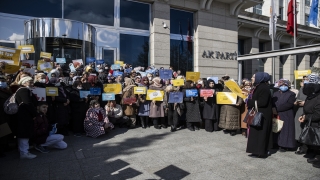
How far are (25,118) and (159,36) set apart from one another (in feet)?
34.4

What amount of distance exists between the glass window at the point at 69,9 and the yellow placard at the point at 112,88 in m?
7.16

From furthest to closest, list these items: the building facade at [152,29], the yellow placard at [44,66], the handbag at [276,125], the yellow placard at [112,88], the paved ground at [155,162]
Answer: the building facade at [152,29]
the yellow placard at [44,66]
the yellow placard at [112,88]
the handbag at [276,125]
the paved ground at [155,162]

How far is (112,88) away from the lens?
752cm

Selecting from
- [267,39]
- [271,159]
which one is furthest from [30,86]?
[267,39]

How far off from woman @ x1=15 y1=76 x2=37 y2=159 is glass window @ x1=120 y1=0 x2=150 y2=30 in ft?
32.7

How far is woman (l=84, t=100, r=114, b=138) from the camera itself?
665 cm

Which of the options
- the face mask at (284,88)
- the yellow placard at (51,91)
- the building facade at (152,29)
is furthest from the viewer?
the building facade at (152,29)

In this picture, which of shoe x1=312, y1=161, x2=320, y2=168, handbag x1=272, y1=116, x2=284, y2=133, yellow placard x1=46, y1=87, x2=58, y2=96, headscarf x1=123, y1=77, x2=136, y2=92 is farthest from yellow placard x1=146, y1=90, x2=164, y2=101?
shoe x1=312, y1=161, x2=320, y2=168

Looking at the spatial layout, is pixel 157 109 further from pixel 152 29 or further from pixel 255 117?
pixel 152 29

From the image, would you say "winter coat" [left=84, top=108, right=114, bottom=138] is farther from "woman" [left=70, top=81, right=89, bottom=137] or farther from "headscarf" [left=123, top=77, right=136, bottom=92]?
"headscarf" [left=123, top=77, right=136, bottom=92]

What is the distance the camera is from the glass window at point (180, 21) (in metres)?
15.1

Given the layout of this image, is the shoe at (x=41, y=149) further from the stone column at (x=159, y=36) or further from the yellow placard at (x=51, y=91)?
the stone column at (x=159, y=36)

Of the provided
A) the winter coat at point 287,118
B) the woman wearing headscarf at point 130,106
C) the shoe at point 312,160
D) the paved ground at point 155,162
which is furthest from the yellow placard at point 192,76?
the shoe at point 312,160

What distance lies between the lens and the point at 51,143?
217 inches
